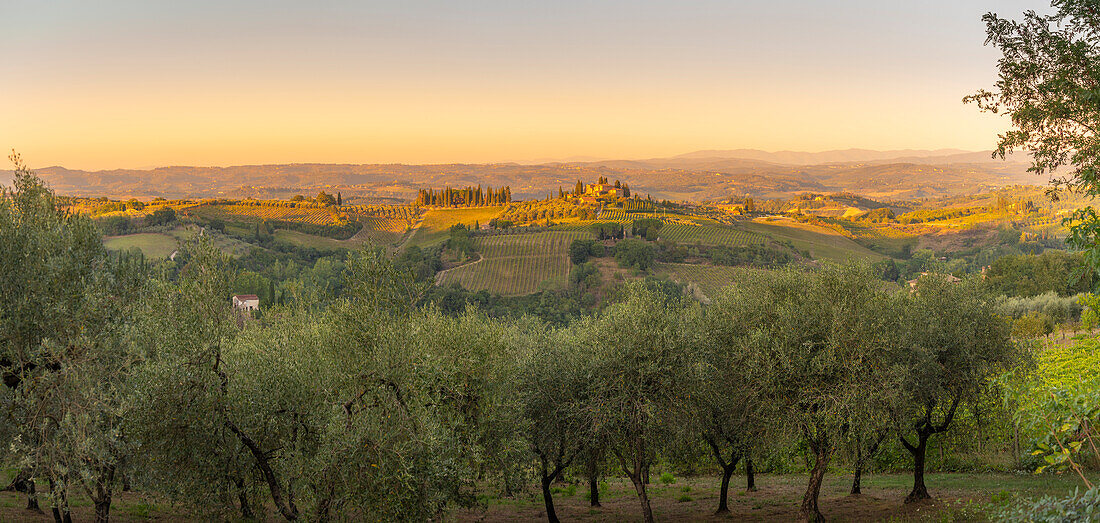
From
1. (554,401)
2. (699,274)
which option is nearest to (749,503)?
(554,401)

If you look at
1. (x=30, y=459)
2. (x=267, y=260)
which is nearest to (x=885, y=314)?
(x=30, y=459)

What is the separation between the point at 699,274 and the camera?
17388 cm

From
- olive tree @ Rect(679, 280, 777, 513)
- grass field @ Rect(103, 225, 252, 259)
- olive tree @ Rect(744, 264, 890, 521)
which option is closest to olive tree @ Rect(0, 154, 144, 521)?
olive tree @ Rect(679, 280, 777, 513)

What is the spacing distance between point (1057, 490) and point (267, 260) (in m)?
189

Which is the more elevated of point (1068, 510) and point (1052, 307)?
point (1068, 510)

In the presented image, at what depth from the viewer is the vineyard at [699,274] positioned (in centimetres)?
16416

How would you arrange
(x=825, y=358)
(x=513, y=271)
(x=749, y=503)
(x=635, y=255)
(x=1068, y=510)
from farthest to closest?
(x=513, y=271)
(x=635, y=255)
(x=749, y=503)
(x=825, y=358)
(x=1068, y=510)

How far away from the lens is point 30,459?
16.1 meters

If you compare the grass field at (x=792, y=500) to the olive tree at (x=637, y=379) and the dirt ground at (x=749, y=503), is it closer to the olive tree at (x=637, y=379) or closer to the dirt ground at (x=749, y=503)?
the dirt ground at (x=749, y=503)

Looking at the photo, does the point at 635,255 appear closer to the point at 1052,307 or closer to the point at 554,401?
the point at 1052,307

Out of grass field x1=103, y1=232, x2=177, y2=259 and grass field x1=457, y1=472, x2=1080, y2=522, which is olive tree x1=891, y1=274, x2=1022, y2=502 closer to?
grass field x1=457, y1=472, x2=1080, y2=522

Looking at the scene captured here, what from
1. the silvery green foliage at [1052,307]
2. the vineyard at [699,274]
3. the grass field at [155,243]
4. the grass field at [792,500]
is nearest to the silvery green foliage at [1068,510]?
the grass field at [792,500]

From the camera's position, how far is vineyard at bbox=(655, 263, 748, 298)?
164163 mm

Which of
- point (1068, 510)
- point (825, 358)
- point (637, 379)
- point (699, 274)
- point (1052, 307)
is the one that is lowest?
point (699, 274)
